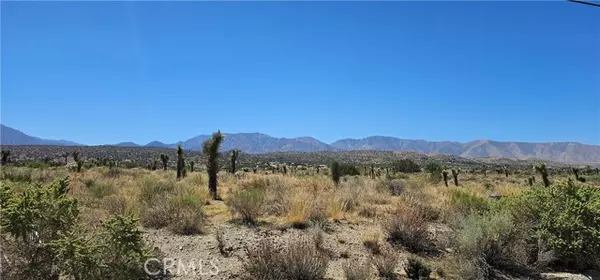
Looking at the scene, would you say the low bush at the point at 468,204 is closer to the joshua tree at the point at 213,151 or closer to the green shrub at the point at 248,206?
the green shrub at the point at 248,206

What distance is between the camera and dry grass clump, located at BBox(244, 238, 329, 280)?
695 cm

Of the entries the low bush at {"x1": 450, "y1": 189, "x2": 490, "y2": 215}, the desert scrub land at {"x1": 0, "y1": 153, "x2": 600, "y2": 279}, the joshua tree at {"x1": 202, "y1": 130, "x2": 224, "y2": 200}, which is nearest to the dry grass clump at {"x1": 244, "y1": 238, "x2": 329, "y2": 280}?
the desert scrub land at {"x1": 0, "y1": 153, "x2": 600, "y2": 279}

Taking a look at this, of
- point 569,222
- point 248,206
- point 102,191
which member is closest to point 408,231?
point 569,222

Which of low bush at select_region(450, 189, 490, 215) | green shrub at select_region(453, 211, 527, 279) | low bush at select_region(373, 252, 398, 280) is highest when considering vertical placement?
low bush at select_region(450, 189, 490, 215)

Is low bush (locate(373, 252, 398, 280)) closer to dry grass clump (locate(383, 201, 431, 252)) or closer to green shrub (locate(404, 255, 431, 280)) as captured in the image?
green shrub (locate(404, 255, 431, 280))

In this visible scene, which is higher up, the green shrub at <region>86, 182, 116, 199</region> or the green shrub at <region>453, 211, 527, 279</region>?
the green shrub at <region>86, 182, 116, 199</region>

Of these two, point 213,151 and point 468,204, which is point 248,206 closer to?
point 468,204

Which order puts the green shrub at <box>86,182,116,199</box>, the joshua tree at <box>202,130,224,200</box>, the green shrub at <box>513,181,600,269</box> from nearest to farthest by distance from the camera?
the green shrub at <box>513,181,600,269</box>, the green shrub at <box>86,182,116,199</box>, the joshua tree at <box>202,130,224,200</box>

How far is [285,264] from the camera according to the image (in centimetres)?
709

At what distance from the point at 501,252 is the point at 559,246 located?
1097 mm

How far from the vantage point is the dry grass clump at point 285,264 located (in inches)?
274

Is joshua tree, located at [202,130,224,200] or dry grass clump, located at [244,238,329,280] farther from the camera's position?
joshua tree, located at [202,130,224,200]

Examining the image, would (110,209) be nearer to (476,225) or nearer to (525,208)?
(476,225)

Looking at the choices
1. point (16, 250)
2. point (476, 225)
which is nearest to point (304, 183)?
point (476, 225)
